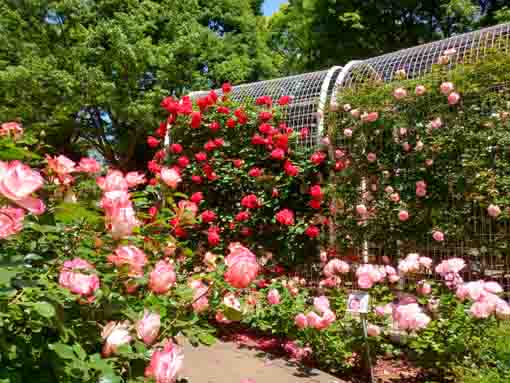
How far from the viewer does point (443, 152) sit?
3.75m

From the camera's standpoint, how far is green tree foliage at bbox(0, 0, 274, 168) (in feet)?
29.3


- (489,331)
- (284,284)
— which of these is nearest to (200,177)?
(284,284)

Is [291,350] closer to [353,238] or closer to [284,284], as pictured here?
[284,284]

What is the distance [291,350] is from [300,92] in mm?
3090

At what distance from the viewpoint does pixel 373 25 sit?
1210cm

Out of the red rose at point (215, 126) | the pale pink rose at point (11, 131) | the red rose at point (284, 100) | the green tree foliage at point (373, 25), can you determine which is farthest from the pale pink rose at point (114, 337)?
the green tree foliage at point (373, 25)

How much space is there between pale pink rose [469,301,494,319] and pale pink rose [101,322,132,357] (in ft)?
7.20

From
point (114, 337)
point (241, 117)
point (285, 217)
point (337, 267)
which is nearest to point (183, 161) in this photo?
point (241, 117)

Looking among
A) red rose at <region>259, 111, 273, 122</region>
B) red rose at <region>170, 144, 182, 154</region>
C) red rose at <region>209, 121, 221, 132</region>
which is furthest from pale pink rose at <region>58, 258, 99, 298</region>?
red rose at <region>170, 144, 182, 154</region>

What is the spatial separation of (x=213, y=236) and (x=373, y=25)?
389 inches

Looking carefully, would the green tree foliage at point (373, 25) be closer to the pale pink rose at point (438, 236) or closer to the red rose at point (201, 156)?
the red rose at point (201, 156)

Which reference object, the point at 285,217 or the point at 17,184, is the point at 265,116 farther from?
the point at 17,184

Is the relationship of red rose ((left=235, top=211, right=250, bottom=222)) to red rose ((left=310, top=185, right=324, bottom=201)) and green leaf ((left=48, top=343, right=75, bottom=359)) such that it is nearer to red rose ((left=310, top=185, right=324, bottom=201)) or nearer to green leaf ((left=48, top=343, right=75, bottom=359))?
red rose ((left=310, top=185, right=324, bottom=201))

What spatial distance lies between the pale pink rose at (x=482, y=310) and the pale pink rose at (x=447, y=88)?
198 centimetres
